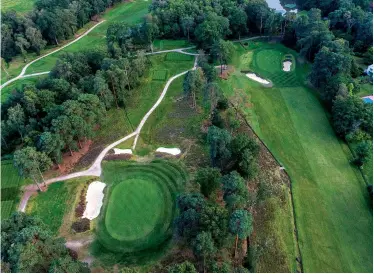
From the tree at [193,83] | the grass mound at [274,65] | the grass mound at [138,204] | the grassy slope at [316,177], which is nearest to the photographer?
the grassy slope at [316,177]

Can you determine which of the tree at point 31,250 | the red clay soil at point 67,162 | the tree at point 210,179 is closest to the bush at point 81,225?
the tree at point 31,250

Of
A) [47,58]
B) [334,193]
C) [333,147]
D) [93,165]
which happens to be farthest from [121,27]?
[334,193]

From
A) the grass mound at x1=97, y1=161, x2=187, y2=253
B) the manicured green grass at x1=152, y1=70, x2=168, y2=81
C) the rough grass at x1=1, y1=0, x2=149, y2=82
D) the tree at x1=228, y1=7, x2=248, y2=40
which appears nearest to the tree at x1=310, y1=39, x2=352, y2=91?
the tree at x1=228, y1=7, x2=248, y2=40

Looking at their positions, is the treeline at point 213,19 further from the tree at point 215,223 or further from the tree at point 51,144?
the tree at point 215,223

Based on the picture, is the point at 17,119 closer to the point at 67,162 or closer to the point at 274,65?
the point at 67,162

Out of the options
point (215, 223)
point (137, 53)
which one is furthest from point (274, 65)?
point (215, 223)

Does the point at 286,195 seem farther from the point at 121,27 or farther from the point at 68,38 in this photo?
the point at 68,38
